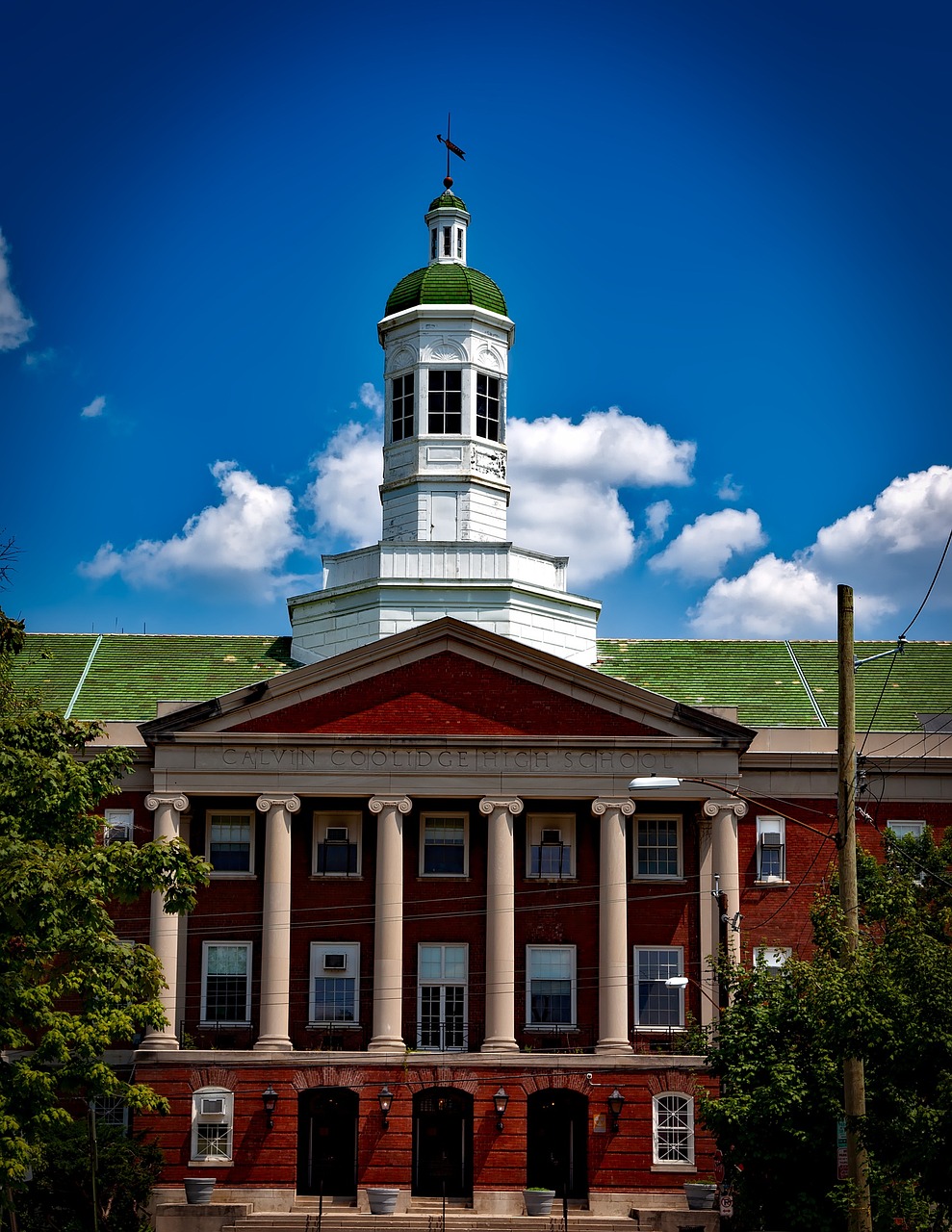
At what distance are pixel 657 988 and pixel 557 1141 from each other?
197 inches

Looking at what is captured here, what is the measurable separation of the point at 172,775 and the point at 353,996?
7.70m

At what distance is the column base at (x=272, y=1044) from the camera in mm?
50406

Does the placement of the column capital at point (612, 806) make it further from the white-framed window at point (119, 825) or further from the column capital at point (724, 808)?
the white-framed window at point (119, 825)

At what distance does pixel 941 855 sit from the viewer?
48062 mm

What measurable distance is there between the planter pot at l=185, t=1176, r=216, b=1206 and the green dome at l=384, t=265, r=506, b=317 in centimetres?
2814

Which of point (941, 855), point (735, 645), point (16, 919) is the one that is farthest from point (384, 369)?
point (16, 919)

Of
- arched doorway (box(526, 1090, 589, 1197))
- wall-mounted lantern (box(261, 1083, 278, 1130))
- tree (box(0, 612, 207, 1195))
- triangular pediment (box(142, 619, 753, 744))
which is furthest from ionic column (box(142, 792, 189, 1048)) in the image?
arched doorway (box(526, 1090, 589, 1197))

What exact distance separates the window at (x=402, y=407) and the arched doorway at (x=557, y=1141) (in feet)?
71.1

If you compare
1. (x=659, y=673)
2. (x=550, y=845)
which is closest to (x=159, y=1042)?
(x=550, y=845)

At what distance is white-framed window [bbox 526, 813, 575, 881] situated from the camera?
53.8 m

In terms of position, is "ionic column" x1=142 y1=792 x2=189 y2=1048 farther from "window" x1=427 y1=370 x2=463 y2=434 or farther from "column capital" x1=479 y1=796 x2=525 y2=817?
"window" x1=427 y1=370 x2=463 y2=434

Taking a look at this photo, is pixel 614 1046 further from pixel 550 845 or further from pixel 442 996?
pixel 550 845

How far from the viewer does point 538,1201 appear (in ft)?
159

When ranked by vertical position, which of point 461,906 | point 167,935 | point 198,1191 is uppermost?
point 461,906
